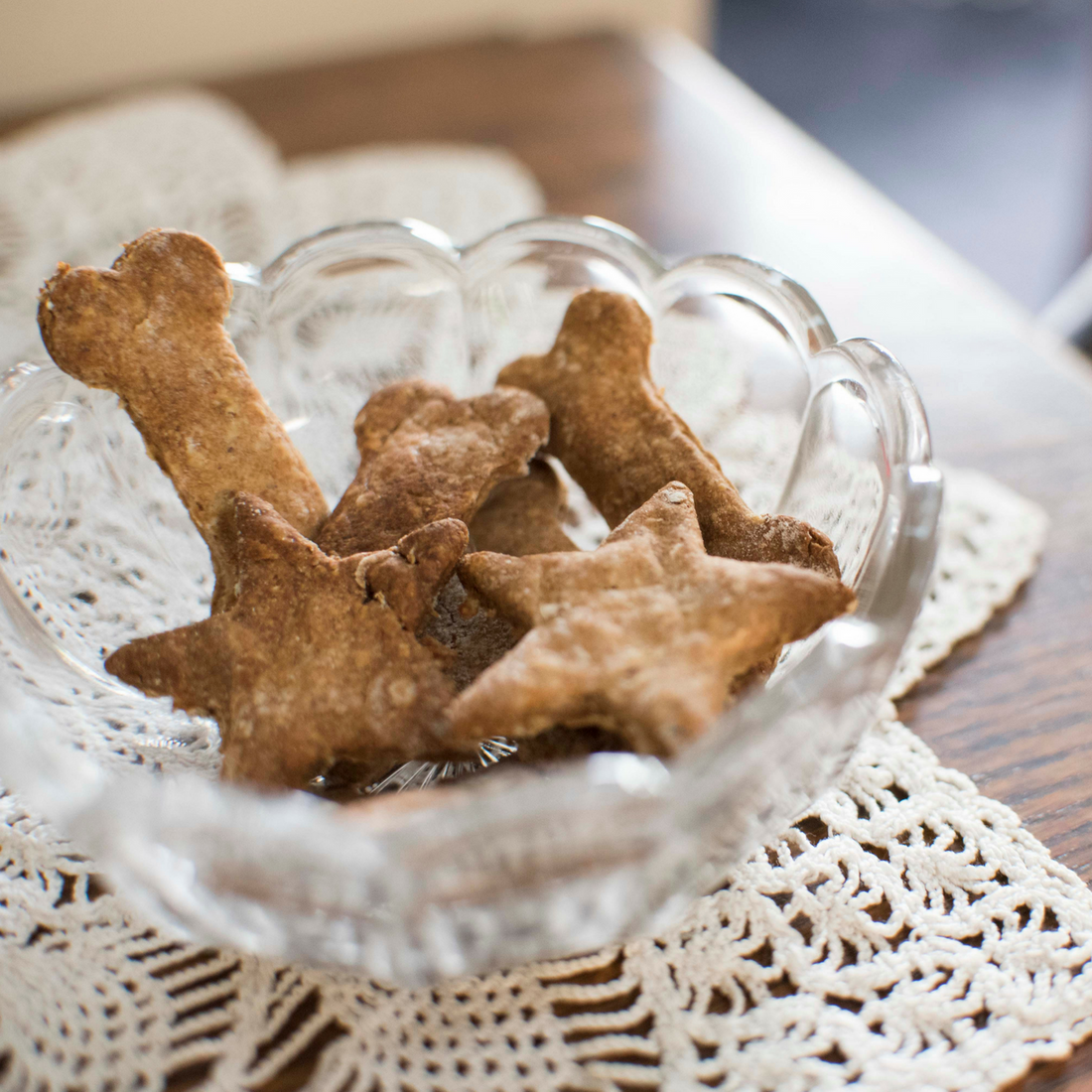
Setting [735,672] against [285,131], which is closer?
[735,672]

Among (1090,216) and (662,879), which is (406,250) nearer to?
(662,879)

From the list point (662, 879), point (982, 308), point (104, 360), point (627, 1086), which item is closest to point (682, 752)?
point (662, 879)

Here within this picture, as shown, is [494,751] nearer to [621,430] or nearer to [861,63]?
[621,430]

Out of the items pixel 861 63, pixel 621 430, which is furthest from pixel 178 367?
pixel 861 63

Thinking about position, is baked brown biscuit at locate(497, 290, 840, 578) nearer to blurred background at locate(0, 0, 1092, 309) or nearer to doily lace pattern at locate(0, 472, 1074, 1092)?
doily lace pattern at locate(0, 472, 1074, 1092)

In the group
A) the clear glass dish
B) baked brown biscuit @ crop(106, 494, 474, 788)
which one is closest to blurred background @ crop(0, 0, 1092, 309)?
the clear glass dish

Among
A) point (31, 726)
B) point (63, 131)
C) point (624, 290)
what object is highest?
point (624, 290)

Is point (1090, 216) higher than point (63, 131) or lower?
higher

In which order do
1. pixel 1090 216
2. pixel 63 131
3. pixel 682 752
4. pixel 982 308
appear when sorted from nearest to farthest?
pixel 682 752, pixel 982 308, pixel 63 131, pixel 1090 216

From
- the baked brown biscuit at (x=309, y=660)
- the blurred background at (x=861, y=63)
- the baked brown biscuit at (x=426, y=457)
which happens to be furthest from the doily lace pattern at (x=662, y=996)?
the blurred background at (x=861, y=63)
